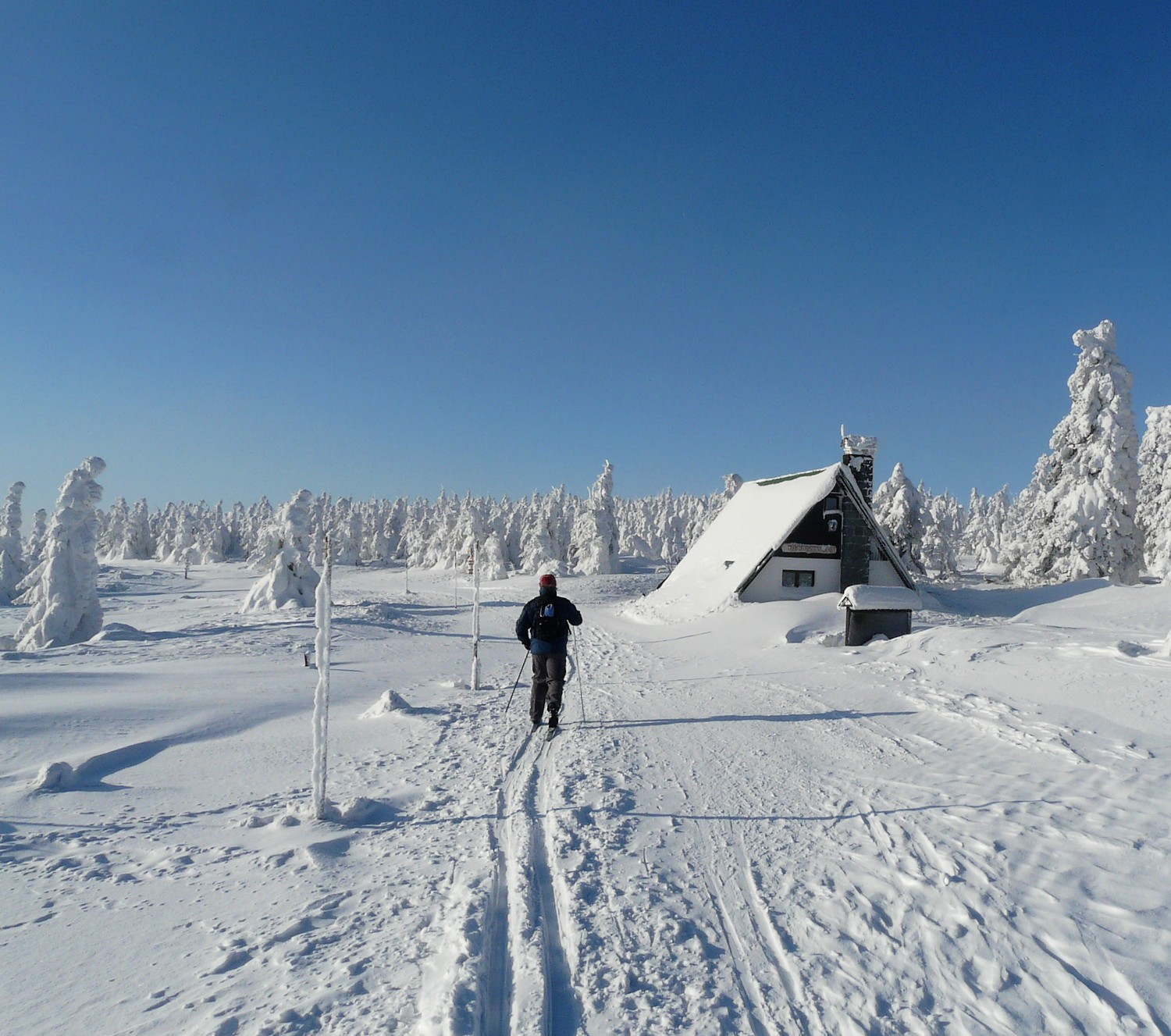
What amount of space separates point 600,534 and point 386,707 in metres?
52.6

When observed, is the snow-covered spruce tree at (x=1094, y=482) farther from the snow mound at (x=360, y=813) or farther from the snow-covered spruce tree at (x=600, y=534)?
the snow-covered spruce tree at (x=600, y=534)

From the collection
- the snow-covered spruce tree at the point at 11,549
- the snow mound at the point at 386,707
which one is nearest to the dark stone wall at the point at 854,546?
the snow mound at the point at 386,707

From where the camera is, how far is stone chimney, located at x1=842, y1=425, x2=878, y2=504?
1059 inches

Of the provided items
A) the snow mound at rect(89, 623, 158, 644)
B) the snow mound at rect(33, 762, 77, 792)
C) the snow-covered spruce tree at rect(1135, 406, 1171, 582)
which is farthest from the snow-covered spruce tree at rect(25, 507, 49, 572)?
the snow-covered spruce tree at rect(1135, 406, 1171, 582)

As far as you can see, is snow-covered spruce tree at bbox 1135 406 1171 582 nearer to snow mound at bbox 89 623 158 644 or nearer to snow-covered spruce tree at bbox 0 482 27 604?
snow mound at bbox 89 623 158 644

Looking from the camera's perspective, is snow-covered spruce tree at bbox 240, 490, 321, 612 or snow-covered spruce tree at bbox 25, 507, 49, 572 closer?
snow-covered spruce tree at bbox 240, 490, 321, 612

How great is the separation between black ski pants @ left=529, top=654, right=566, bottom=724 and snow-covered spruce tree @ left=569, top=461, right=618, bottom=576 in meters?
51.9

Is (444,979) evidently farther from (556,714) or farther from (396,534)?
(396,534)

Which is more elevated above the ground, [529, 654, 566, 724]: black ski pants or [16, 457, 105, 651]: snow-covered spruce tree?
[16, 457, 105, 651]: snow-covered spruce tree

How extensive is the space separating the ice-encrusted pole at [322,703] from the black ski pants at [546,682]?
3.71 metres

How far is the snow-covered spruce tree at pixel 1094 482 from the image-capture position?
27.5 m

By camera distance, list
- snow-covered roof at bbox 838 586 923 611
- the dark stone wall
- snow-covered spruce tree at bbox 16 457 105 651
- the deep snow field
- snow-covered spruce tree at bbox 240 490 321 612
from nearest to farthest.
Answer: the deep snow field → snow-covered roof at bbox 838 586 923 611 → snow-covered spruce tree at bbox 16 457 105 651 → the dark stone wall → snow-covered spruce tree at bbox 240 490 321 612

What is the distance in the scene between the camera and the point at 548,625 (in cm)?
931

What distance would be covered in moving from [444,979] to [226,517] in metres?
128
